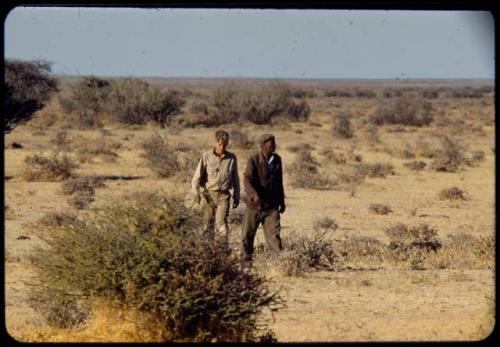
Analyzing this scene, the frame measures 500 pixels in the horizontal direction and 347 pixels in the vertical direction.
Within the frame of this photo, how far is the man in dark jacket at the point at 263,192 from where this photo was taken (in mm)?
12516

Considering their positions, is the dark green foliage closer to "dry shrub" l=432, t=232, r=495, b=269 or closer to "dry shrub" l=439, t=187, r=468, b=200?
"dry shrub" l=439, t=187, r=468, b=200

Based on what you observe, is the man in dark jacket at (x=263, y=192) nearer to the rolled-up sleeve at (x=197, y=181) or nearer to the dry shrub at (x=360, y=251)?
the rolled-up sleeve at (x=197, y=181)

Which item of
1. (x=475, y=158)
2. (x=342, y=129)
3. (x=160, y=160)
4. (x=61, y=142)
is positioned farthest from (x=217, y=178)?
(x=342, y=129)

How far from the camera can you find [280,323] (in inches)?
400

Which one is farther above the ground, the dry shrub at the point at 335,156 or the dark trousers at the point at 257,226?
the dark trousers at the point at 257,226

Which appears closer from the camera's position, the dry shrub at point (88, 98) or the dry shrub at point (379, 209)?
the dry shrub at point (379, 209)

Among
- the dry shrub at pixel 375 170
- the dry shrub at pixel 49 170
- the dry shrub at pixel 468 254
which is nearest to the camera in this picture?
the dry shrub at pixel 468 254

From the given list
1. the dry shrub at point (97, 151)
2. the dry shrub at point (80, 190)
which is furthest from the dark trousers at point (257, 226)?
the dry shrub at point (97, 151)

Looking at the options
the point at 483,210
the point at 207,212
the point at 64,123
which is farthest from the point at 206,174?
the point at 64,123

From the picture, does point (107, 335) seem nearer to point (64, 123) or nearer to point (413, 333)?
point (413, 333)

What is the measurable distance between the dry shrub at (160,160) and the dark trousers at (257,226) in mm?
13838

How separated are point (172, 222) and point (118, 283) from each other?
64 centimetres

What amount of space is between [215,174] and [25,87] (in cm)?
2346

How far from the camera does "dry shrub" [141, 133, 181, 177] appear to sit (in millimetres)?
26703
